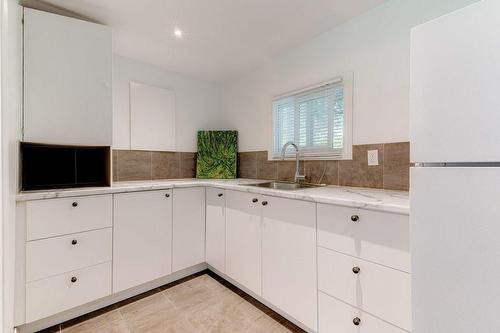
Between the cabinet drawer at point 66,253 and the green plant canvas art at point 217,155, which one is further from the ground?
the green plant canvas art at point 217,155

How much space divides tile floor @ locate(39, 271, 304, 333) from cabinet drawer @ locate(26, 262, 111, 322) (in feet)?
0.53

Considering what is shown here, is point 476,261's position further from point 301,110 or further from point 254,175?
point 254,175

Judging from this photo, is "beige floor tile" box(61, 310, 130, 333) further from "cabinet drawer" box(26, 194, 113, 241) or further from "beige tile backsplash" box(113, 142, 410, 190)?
"beige tile backsplash" box(113, 142, 410, 190)

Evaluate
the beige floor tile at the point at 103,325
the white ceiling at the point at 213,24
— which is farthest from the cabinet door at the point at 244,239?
the white ceiling at the point at 213,24

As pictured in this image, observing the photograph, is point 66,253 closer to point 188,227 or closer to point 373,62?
point 188,227

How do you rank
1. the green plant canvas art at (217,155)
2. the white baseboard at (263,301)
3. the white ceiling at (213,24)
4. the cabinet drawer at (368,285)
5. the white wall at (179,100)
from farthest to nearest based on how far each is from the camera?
the green plant canvas art at (217,155) → the white wall at (179,100) → the white ceiling at (213,24) → the white baseboard at (263,301) → the cabinet drawer at (368,285)

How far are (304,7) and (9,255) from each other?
7.76 ft

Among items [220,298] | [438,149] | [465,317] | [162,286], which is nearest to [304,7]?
[438,149]

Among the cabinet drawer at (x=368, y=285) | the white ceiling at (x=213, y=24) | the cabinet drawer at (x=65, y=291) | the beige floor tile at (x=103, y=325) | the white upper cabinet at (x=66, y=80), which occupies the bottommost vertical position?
the beige floor tile at (x=103, y=325)

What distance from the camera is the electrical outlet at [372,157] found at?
159 cm

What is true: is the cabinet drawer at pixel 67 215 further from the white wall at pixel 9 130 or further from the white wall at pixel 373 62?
the white wall at pixel 373 62

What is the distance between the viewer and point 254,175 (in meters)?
2.66

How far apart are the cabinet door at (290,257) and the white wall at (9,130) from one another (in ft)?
4.67

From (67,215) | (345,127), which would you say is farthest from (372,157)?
(67,215)
